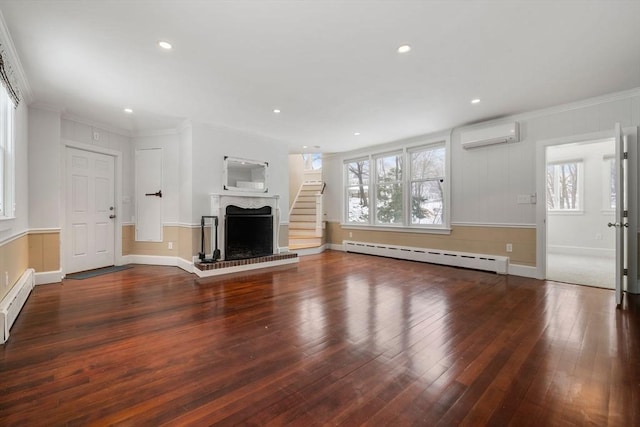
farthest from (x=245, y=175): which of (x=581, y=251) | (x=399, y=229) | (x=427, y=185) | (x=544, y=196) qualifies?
(x=581, y=251)

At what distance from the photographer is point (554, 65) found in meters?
2.85

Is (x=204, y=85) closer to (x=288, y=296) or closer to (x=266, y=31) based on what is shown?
(x=266, y=31)

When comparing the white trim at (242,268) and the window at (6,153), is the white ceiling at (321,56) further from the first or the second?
the white trim at (242,268)

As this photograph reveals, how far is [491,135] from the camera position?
176 inches

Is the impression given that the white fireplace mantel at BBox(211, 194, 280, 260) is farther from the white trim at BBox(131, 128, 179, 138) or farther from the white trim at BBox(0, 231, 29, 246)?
the white trim at BBox(0, 231, 29, 246)

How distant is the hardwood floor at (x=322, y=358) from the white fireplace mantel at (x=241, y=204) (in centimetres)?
141

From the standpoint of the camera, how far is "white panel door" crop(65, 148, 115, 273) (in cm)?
438

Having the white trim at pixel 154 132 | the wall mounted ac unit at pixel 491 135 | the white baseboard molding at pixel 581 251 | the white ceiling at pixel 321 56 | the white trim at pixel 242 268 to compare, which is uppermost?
the white ceiling at pixel 321 56

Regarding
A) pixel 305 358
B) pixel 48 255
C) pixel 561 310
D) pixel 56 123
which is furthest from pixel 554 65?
pixel 48 255

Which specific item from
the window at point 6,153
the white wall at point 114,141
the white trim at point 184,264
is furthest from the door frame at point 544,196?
the white wall at point 114,141

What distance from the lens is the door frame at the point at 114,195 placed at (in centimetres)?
423

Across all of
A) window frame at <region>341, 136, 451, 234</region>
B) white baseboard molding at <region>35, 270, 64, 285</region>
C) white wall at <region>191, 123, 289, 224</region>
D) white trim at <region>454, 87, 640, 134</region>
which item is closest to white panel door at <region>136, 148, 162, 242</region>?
white wall at <region>191, 123, 289, 224</region>

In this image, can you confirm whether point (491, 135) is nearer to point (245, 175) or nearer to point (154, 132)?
point (245, 175)

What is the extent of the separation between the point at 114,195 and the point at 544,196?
7.07 metres
